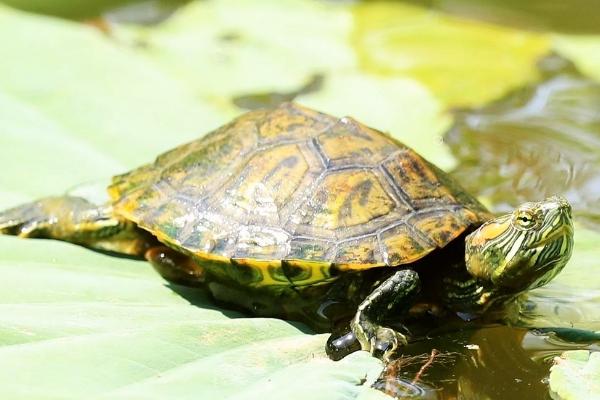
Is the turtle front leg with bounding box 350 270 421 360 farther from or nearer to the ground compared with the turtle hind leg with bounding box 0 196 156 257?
farther from the ground

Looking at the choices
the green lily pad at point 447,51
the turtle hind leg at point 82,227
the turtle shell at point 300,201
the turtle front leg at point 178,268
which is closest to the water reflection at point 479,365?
the turtle shell at point 300,201

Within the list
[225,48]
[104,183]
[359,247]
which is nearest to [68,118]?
[104,183]

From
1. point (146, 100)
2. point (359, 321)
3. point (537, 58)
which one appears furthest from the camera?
point (537, 58)

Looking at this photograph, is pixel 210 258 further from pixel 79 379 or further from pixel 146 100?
pixel 146 100

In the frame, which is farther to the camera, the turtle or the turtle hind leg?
the turtle hind leg

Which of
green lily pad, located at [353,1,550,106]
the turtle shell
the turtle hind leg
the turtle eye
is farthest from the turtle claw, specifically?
green lily pad, located at [353,1,550,106]

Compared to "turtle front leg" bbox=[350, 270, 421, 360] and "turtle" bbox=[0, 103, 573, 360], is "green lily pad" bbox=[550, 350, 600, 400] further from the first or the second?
"turtle front leg" bbox=[350, 270, 421, 360]

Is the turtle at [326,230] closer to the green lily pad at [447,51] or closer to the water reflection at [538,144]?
the water reflection at [538,144]

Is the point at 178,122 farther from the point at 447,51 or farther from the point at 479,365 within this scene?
the point at 479,365
